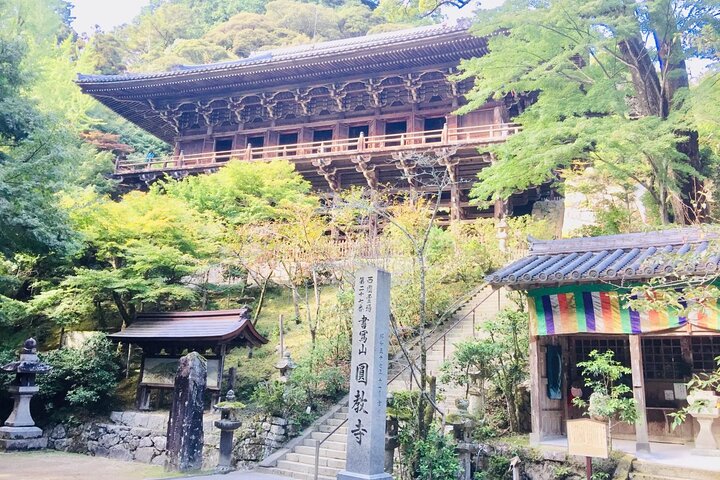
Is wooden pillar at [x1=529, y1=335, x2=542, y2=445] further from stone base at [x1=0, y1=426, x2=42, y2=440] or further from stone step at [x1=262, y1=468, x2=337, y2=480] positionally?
stone base at [x1=0, y1=426, x2=42, y2=440]

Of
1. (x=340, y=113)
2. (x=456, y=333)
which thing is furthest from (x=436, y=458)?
(x=340, y=113)

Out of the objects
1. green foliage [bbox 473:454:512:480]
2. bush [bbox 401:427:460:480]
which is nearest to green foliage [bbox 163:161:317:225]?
bush [bbox 401:427:460:480]

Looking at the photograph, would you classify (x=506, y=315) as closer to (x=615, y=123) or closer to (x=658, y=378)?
(x=658, y=378)

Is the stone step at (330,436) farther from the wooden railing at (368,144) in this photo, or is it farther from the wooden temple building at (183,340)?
the wooden railing at (368,144)

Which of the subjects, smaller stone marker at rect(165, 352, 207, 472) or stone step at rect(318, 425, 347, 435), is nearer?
smaller stone marker at rect(165, 352, 207, 472)

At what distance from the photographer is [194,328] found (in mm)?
12117

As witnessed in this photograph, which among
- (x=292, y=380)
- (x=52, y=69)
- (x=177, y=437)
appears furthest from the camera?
(x=52, y=69)

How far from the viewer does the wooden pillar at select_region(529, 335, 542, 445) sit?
8.49m

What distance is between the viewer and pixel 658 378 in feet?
33.8

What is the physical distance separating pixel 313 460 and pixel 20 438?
7.11m

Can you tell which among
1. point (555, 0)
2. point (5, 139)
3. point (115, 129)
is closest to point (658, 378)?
point (555, 0)

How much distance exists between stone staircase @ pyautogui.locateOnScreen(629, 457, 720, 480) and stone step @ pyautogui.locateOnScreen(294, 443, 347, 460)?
4724mm

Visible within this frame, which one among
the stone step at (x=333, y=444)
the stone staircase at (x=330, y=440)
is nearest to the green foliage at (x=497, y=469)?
the stone staircase at (x=330, y=440)

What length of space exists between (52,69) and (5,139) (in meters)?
20.2
